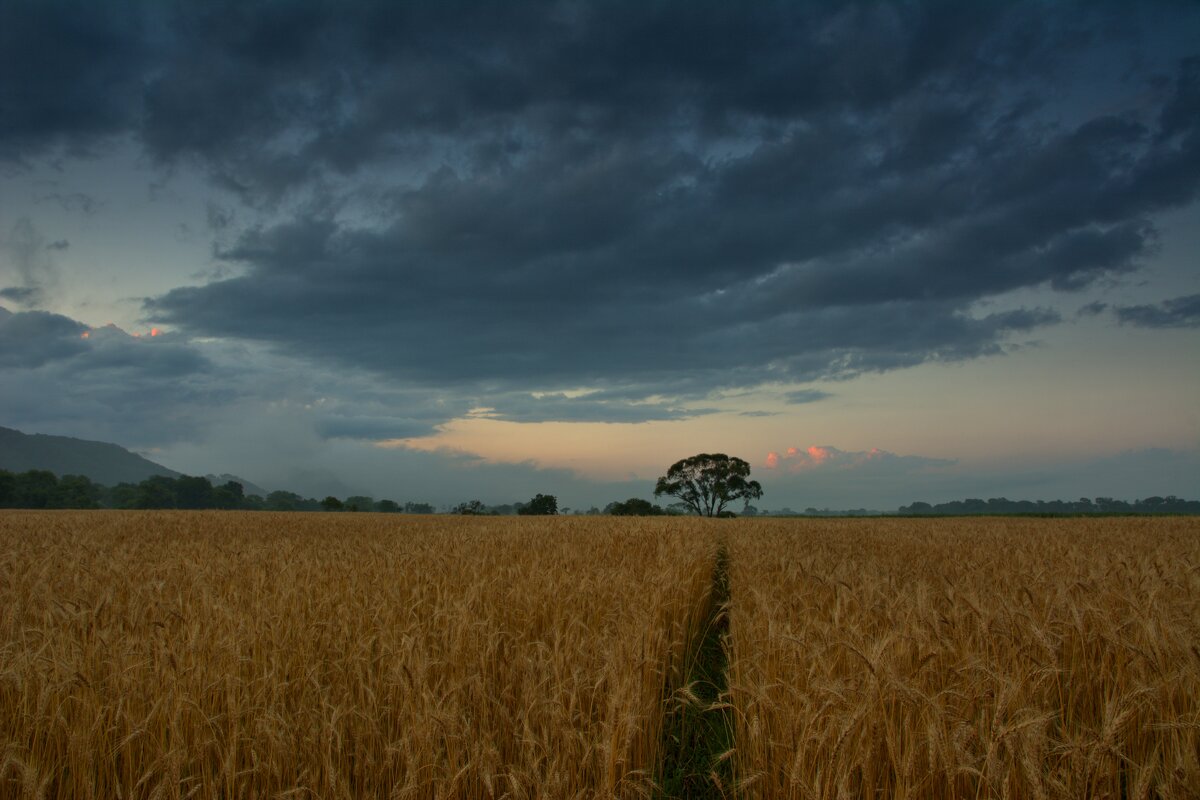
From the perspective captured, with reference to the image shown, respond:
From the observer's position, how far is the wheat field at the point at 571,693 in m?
2.89

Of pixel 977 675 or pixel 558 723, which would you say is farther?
pixel 977 675

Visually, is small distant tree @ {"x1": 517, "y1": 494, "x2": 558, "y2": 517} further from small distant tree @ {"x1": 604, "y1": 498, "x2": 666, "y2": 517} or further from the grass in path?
the grass in path

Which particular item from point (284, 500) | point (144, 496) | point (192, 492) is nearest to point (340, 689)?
point (144, 496)

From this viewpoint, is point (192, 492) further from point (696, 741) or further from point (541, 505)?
point (696, 741)

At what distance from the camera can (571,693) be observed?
321 cm

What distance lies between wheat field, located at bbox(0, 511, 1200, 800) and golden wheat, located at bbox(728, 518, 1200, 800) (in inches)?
1.0

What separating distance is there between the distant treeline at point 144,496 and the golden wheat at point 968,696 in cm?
8252

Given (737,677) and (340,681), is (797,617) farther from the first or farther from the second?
(340,681)

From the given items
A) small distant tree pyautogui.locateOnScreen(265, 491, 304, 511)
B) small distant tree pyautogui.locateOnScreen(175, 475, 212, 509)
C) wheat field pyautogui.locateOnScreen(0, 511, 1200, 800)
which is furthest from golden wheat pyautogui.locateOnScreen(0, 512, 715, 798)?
small distant tree pyautogui.locateOnScreen(265, 491, 304, 511)

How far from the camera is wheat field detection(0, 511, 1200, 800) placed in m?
2.89

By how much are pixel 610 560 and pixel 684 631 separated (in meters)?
3.67

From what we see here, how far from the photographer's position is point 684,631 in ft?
20.5

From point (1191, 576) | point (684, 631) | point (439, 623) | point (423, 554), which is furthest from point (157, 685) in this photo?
point (1191, 576)

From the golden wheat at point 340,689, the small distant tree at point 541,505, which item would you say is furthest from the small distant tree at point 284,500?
the golden wheat at point 340,689
